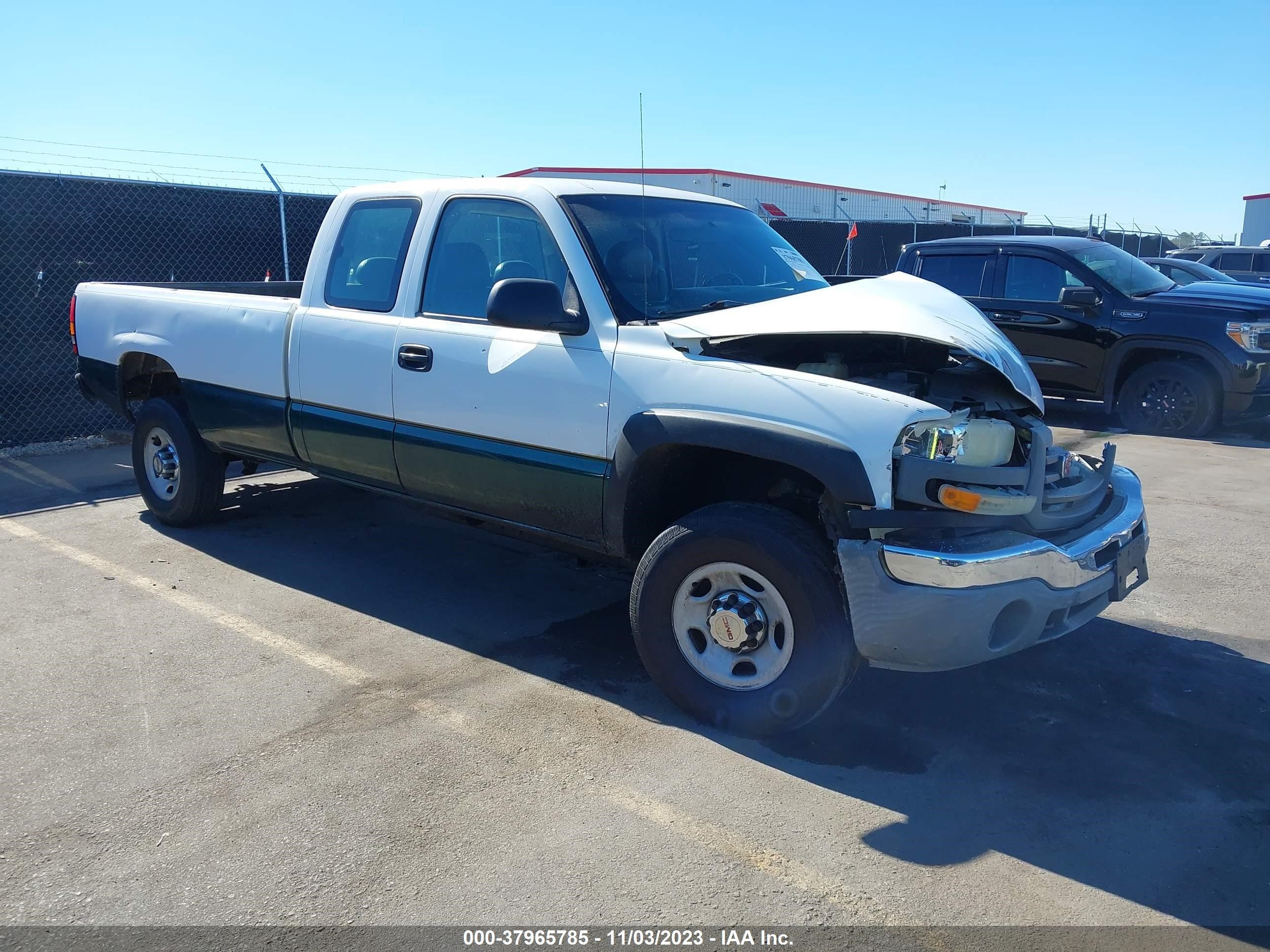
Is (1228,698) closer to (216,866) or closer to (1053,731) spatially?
(1053,731)

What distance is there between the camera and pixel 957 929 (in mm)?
2824

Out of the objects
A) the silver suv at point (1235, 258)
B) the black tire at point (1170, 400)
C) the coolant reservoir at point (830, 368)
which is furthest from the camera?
the silver suv at point (1235, 258)

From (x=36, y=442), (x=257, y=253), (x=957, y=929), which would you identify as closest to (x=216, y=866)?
(x=957, y=929)

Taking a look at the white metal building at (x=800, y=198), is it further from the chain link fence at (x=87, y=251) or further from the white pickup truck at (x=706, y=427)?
the white pickup truck at (x=706, y=427)

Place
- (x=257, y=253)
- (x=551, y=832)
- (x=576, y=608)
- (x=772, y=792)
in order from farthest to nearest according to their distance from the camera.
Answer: (x=257, y=253) < (x=576, y=608) < (x=772, y=792) < (x=551, y=832)

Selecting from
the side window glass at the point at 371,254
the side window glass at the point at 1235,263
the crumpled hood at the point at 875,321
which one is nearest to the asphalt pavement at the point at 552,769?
the crumpled hood at the point at 875,321

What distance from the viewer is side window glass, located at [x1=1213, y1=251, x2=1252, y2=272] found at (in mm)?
19016

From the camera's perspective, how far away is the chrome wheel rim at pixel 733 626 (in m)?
3.81

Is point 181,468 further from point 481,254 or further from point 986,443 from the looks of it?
point 986,443

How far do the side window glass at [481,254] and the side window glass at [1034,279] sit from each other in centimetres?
749

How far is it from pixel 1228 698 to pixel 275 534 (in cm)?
537

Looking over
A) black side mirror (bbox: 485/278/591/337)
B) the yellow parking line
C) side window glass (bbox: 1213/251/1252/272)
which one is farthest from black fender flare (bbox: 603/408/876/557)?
side window glass (bbox: 1213/251/1252/272)

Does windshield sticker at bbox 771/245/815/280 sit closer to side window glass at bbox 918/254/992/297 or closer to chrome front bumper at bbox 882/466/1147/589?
chrome front bumper at bbox 882/466/1147/589

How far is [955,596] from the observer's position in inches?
134
